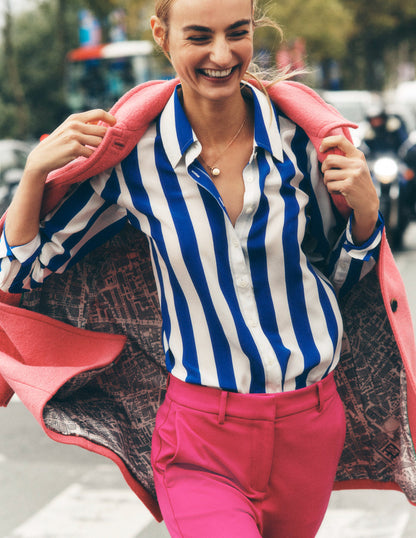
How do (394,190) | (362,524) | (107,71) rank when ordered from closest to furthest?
(362,524)
(394,190)
(107,71)

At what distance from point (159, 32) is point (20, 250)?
653 mm

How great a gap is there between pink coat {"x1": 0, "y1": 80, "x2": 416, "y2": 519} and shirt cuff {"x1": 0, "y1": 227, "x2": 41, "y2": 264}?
108mm

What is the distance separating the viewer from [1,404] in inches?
97.6

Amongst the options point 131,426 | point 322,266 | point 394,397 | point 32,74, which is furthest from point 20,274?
point 32,74

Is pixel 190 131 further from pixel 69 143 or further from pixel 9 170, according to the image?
pixel 9 170

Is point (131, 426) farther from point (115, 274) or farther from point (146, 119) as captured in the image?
point (146, 119)

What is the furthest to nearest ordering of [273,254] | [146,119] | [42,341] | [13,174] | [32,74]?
[32,74], [13,174], [42,341], [146,119], [273,254]

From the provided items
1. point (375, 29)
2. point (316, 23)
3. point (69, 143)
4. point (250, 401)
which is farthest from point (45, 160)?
point (375, 29)

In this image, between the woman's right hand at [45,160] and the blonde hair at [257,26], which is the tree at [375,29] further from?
the woman's right hand at [45,160]

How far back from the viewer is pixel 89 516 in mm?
4184

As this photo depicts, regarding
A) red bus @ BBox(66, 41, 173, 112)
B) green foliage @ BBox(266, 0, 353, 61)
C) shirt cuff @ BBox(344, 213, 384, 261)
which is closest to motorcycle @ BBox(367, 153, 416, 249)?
shirt cuff @ BBox(344, 213, 384, 261)

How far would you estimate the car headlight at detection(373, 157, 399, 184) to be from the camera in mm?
9945

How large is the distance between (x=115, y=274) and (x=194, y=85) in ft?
2.14

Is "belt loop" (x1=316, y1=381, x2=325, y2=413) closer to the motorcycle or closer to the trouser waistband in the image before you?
the trouser waistband
